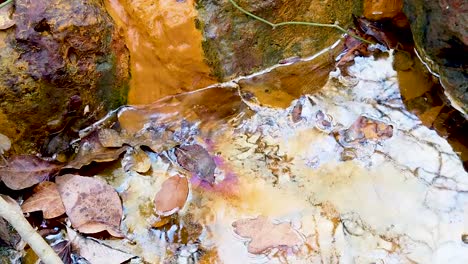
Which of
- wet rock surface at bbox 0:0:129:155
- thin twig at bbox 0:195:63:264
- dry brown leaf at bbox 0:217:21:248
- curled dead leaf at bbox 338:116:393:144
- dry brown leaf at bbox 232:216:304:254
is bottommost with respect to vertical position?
dry brown leaf at bbox 232:216:304:254

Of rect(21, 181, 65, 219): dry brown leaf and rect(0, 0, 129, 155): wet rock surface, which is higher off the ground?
rect(0, 0, 129, 155): wet rock surface

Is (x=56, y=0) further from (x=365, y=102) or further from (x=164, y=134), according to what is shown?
(x=365, y=102)

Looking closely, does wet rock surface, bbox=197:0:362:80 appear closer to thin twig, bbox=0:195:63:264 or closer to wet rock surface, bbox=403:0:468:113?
wet rock surface, bbox=403:0:468:113

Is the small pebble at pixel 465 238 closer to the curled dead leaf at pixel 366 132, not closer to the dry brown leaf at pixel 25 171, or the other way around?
the curled dead leaf at pixel 366 132

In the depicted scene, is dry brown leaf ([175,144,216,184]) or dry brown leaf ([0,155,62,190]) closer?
dry brown leaf ([0,155,62,190])

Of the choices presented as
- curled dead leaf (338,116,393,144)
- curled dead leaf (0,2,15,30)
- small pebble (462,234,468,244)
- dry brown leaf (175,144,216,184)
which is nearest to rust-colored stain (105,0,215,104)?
dry brown leaf (175,144,216,184)

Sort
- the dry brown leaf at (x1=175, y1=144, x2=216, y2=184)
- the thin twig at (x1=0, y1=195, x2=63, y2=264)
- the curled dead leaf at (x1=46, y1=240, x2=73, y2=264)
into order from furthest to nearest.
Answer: the dry brown leaf at (x1=175, y1=144, x2=216, y2=184) → the curled dead leaf at (x1=46, y1=240, x2=73, y2=264) → the thin twig at (x1=0, y1=195, x2=63, y2=264)
